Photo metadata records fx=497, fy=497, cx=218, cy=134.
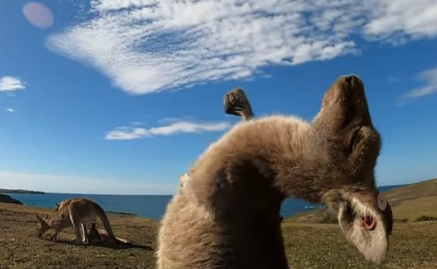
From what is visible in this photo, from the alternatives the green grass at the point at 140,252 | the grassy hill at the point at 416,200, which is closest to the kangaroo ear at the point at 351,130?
the green grass at the point at 140,252

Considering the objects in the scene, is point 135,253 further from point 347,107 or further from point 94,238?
point 347,107

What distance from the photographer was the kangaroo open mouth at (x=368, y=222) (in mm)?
1267

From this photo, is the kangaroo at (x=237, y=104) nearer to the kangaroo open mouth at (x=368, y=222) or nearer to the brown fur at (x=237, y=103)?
the brown fur at (x=237, y=103)

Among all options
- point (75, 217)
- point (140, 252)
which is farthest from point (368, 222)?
point (75, 217)

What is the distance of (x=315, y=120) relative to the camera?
1.39 metres

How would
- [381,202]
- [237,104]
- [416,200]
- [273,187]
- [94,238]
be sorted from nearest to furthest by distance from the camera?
[381,202] → [273,187] → [237,104] → [94,238] → [416,200]

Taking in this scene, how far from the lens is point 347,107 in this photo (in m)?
1.31

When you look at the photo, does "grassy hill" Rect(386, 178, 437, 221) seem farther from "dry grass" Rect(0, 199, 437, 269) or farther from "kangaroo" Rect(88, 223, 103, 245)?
"kangaroo" Rect(88, 223, 103, 245)

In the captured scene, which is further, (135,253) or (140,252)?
(140,252)

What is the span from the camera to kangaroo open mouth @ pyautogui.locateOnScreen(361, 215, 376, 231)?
1.27 meters

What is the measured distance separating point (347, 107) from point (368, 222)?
0.99 ft

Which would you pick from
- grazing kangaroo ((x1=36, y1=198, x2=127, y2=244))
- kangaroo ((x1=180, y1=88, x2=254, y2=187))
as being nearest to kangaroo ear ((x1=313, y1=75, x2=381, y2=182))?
kangaroo ((x1=180, y1=88, x2=254, y2=187))

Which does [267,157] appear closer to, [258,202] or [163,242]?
[258,202]

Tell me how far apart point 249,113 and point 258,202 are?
50cm
